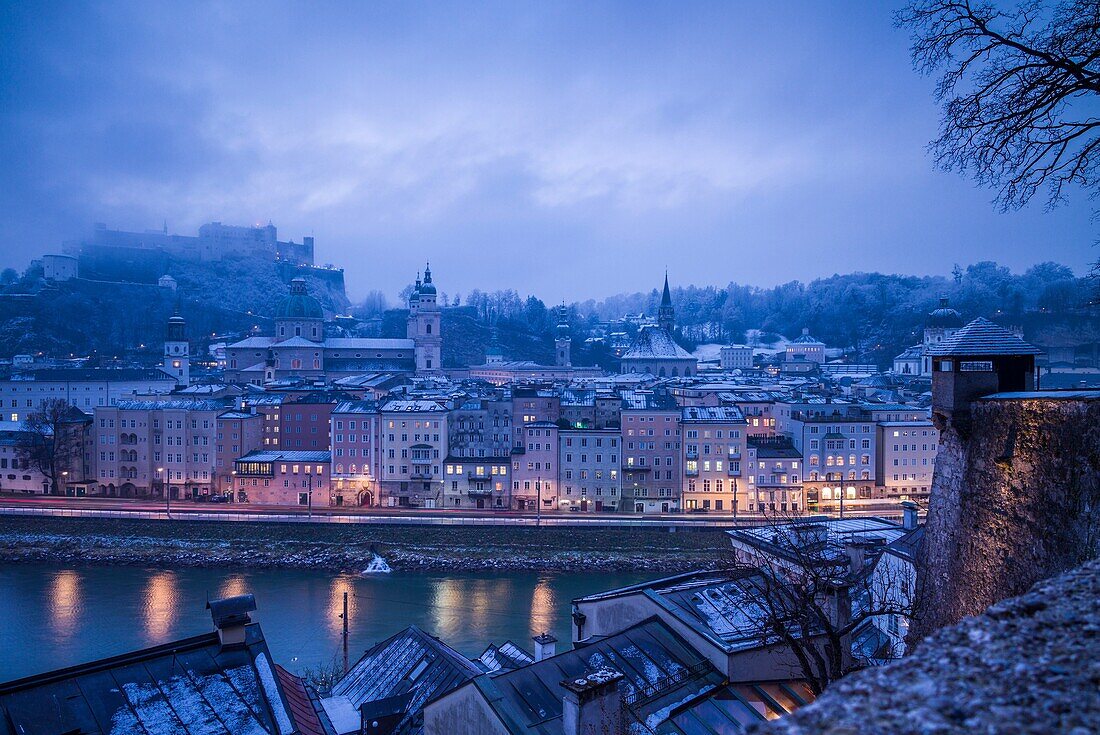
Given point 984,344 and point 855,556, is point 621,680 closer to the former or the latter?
point 984,344

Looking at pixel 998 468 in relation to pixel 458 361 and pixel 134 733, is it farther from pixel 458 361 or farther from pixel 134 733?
pixel 458 361

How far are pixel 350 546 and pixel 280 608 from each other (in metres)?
5.40

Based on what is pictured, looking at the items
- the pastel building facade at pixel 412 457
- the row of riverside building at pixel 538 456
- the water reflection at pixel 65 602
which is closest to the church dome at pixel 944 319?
the row of riverside building at pixel 538 456

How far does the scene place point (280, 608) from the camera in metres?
19.1

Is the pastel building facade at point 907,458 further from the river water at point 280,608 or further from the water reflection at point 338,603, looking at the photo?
the water reflection at point 338,603

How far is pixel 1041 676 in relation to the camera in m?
1.54

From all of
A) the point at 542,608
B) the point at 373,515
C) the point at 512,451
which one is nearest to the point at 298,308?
the point at 512,451

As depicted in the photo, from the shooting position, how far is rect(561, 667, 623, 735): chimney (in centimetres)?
504

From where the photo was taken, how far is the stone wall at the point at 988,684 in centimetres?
141

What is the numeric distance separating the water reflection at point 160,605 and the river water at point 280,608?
28 mm

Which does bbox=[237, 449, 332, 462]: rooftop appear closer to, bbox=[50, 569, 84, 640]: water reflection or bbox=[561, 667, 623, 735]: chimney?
bbox=[50, 569, 84, 640]: water reflection

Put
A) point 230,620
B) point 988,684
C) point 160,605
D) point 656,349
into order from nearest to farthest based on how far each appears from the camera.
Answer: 1. point 988,684
2. point 230,620
3. point 160,605
4. point 656,349

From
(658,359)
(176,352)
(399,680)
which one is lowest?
(399,680)

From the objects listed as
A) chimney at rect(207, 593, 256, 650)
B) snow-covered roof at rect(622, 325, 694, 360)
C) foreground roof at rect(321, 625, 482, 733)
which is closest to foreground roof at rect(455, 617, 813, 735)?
chimney at rect(207, 593, 256, 650)
